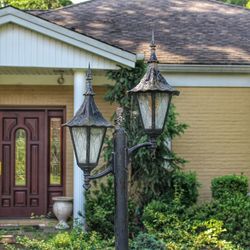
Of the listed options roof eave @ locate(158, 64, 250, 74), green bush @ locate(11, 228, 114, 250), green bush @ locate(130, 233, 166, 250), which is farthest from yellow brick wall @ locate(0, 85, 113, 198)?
green bush @ locate(130, 233, 166, 250)

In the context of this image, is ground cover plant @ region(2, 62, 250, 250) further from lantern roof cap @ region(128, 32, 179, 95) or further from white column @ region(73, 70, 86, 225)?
lantern roof cap @ region(128, 32, 179, 95)

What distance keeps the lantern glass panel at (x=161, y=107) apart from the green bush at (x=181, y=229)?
3960 mm

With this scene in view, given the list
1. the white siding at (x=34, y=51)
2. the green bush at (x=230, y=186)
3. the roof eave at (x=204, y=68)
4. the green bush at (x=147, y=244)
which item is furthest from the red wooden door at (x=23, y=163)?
the green bush at (x=147, y=244)

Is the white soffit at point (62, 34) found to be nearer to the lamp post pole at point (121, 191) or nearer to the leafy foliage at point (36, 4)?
the lamp post pole at point (121, 191)

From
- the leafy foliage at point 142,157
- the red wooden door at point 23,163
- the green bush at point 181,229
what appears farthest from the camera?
the red wooden door at point 23,163

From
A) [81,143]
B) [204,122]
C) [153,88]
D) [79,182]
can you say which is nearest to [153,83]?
[153,88]

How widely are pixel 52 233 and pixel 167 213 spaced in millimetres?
2178

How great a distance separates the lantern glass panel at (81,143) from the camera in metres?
3.96

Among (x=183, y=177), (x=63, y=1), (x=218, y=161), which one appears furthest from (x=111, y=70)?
(x=63, y=1)

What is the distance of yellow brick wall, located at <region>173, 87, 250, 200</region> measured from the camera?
10.7 metres

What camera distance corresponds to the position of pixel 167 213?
8.50 meters

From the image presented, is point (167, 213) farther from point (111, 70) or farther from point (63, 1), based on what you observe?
point (63, 1)

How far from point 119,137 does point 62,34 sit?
515 centimetres

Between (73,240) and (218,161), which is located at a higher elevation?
(218,161)
